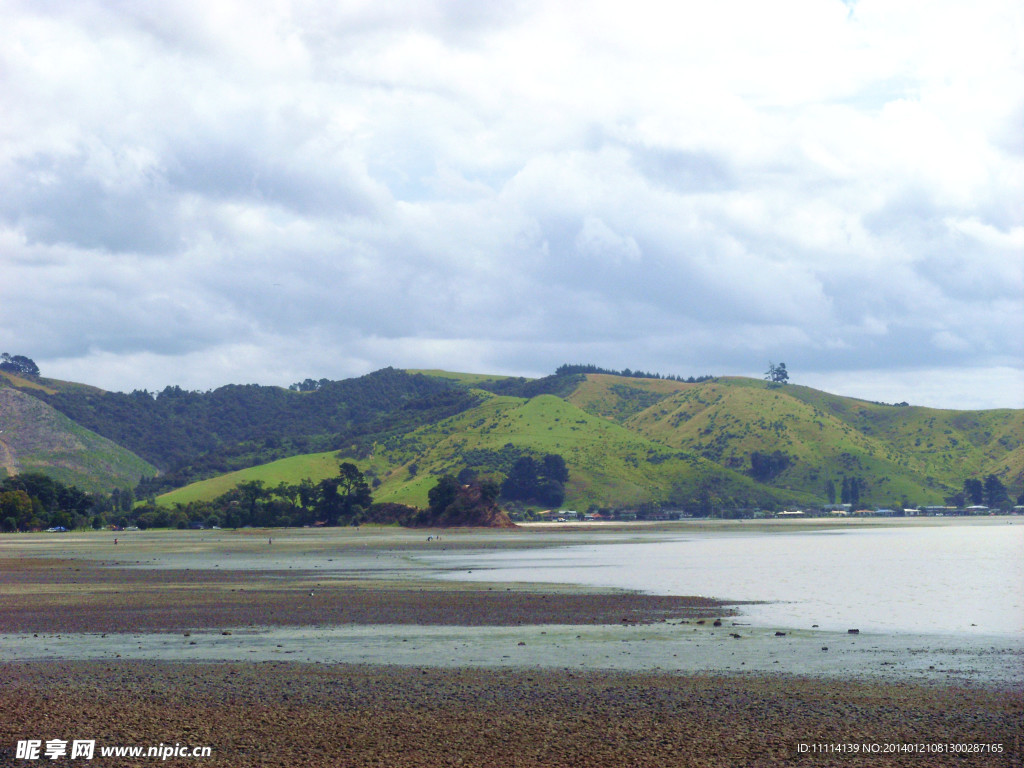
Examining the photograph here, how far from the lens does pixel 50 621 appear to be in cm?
3559

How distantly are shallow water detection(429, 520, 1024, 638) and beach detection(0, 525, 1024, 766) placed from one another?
3.94 meters

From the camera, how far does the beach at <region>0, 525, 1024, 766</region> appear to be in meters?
18.0

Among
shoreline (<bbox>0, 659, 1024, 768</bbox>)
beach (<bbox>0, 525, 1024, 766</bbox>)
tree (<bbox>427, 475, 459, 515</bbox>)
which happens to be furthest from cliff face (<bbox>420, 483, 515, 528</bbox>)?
shoreline (<bbox>0, 659, 1024, 768</bbox>)

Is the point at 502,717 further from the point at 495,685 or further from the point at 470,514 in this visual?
the point at 470,514

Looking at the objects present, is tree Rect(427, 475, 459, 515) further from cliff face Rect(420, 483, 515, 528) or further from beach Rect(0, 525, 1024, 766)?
A: beach Rect(0, 525, 1024, 766)

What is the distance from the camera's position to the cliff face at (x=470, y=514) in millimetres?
189750

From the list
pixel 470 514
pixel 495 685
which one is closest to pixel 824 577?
pixel 495 685

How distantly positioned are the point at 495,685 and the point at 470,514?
168842 millimetres

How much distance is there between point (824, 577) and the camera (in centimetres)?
5709

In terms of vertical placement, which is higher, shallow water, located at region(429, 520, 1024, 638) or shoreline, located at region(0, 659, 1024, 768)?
shoreline, located at region(0, 659, 1024, 768)

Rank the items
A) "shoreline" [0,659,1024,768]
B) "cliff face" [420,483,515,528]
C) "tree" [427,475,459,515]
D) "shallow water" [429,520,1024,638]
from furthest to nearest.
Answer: "tree" [427,475,459,515] < "cliff face" [420,483,515,528] < "shallow water" [429,520,1024,638] < "shoreline" [0,659,1024,768]

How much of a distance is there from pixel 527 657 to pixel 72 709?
11998 millimetres

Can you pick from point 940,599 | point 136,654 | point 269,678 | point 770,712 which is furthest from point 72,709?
point 940,599

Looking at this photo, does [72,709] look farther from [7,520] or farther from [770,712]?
[7,520]
